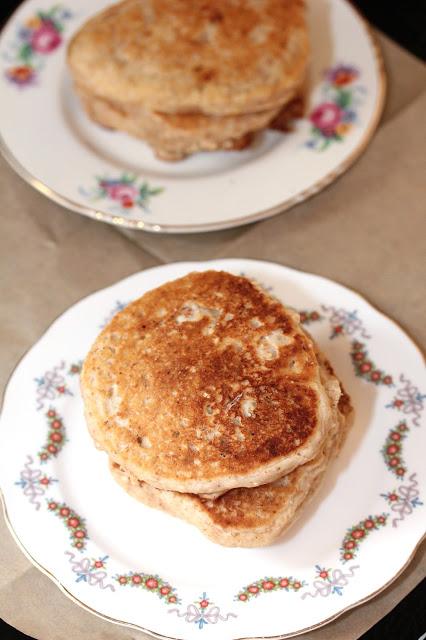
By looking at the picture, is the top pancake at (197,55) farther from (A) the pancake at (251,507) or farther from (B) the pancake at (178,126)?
(A) the pancake at (251,507)

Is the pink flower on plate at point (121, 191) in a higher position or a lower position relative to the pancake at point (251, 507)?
lower

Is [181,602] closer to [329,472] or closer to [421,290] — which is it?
[329,472]

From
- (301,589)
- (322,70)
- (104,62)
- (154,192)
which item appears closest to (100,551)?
(301,589)

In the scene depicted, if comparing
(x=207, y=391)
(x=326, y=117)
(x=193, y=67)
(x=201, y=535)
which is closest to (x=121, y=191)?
(x=193, y=67)

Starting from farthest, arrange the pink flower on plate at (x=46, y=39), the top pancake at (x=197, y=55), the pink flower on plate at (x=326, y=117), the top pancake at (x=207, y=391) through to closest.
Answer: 1. the pink flower on plate at (x=46, y=39)
2. the pink flower on plate at (x=326, y=117)
3. the top pancake at (x=197, y=55)
4. the top pancake at (x=207, y=391)

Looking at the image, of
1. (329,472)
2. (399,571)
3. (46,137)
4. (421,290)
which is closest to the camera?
(399,571)

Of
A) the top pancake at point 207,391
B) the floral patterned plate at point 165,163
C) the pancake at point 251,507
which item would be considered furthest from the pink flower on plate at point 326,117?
the pancake at point 251,507

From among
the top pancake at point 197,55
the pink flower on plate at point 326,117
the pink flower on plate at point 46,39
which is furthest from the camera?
the pink flower on plate at point 46,39
